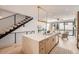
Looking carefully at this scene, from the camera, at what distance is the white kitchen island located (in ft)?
6.27

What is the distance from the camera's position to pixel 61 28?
1937 millimetres

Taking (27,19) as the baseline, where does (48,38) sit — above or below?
below

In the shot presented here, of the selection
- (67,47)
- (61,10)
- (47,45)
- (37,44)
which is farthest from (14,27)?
(67,47)

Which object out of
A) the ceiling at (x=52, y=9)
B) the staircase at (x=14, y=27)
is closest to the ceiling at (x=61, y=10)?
the ceiling at (x=52, y=9)

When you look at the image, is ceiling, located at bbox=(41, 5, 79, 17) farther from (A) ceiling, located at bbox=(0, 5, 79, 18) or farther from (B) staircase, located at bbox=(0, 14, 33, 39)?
(B) staircase, located at bbox=(0, 14, 33, 39)

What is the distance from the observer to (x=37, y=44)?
1905mm

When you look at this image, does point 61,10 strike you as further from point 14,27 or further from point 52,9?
point 14,27

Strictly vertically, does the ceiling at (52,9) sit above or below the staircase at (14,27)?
above

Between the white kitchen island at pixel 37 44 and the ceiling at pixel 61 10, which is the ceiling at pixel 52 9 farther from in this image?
the white kitchen island at pixel 37 44

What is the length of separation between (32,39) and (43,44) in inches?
8.6

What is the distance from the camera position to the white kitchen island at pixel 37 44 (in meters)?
1.91
